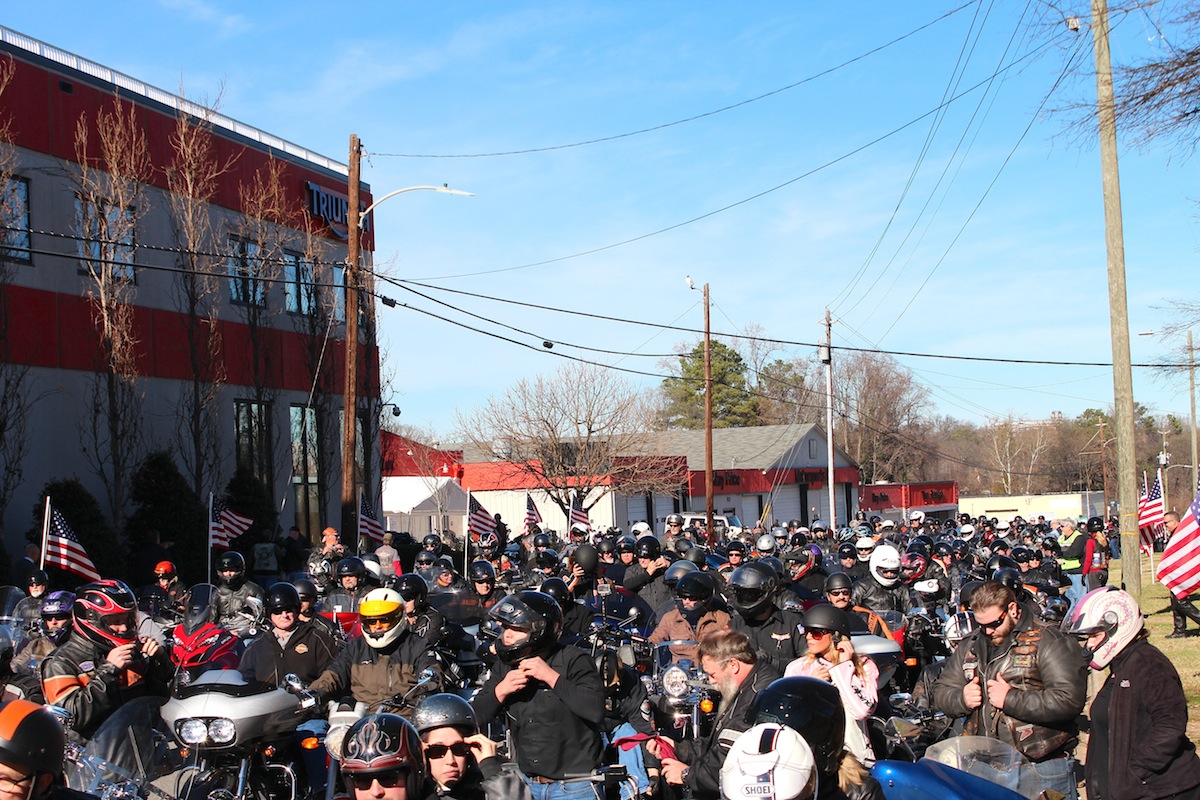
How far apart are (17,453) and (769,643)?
62.9 feet

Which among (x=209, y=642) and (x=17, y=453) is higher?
(x=17, y=453)

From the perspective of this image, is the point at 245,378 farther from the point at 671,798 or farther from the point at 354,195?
the point at 671,798

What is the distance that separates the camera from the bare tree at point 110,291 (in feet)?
82.0

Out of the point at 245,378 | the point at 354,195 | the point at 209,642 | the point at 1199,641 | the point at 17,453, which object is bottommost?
the point at 1199,641

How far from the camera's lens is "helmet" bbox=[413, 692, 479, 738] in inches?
201

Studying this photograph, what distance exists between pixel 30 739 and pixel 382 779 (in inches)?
48.0

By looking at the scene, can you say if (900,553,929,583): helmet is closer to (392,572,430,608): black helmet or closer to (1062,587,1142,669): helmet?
(392,572,430,608): black helmet

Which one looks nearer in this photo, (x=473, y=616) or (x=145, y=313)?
(x=473, y=616)

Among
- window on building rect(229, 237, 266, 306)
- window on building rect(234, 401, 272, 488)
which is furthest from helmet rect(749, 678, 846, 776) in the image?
window on building rect(234, 401, 272, 488)

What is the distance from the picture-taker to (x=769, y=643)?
8.77 metres

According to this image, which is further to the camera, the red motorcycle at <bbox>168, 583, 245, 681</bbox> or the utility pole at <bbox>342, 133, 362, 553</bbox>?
the utility pole at <bbox>342, 133, 362, 553</bbox>

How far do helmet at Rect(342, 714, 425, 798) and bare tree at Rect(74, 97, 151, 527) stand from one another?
22.5m

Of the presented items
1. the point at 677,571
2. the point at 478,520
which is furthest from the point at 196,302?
the point at 677,571

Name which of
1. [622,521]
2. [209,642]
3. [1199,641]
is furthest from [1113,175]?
[622,521]
